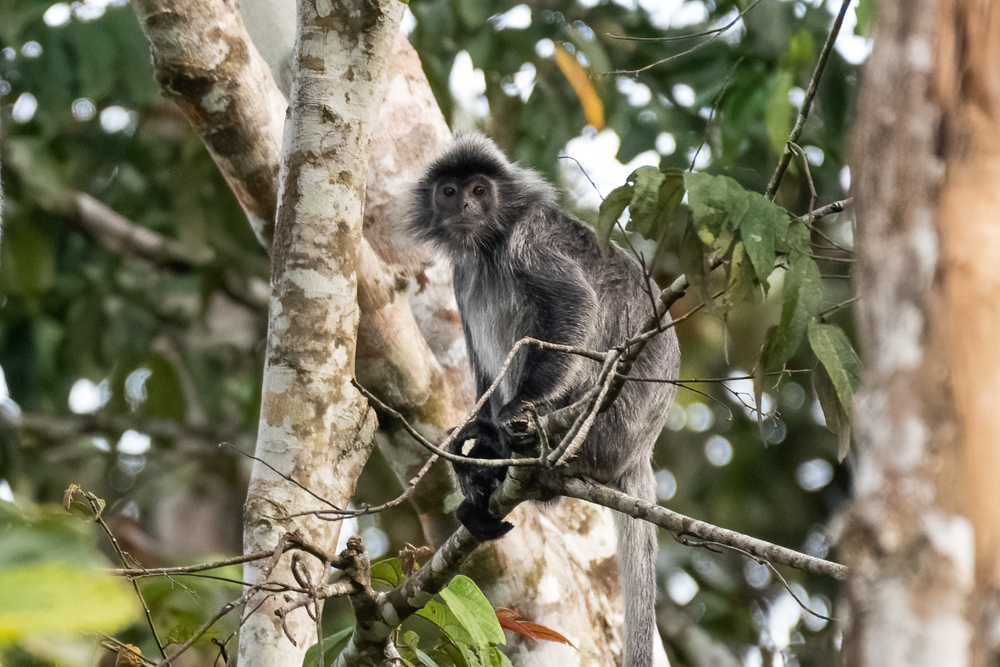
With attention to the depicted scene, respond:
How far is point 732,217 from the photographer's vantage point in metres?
1.58

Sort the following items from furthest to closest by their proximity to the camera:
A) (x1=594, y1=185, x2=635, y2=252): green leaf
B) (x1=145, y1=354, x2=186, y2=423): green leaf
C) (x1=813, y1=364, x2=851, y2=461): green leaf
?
(x1=145, y1=354, x2=186, y2=423): green leaf < (x1=813, y1=364, x2=851, y2=461): green leaf < (x1=594, y1=185, x2=635, y2=252): green leaf

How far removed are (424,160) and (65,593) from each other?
3743 mm

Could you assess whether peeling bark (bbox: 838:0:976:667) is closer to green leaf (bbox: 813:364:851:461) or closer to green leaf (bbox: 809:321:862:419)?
green leaf (bbox: 809:321:862:419)

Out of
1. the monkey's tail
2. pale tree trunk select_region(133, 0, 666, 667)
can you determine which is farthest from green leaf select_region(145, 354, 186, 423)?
the monkey's tail

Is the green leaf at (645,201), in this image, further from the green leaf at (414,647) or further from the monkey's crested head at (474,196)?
the monkey's crested head at (474,196)

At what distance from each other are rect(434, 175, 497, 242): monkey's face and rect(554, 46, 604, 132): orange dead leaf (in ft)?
1.98

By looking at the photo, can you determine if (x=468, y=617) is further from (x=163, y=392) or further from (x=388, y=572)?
(x=163, y=392)

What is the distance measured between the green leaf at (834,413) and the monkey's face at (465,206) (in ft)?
6.93

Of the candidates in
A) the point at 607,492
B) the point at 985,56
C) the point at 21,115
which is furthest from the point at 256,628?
the point at 21,115

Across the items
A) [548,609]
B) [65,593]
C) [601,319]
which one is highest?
[65,593]

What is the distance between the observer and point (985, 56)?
87 cm

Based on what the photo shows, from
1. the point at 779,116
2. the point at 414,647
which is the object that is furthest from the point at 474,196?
the point at 414,647

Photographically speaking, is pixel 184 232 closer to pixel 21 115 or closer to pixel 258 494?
pixel 21 115

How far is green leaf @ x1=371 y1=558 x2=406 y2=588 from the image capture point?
8.24ft
